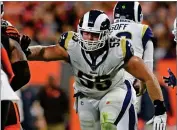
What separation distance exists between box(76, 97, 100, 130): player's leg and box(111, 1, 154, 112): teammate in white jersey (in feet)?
2.76

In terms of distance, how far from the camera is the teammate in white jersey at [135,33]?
643cm

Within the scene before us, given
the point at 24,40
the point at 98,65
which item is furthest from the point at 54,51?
the point at 98,65

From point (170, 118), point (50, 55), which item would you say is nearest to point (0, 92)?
point (50, 55)

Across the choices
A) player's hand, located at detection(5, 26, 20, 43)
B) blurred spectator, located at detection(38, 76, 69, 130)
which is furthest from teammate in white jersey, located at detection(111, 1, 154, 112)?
blurred spectator, located at detection(38, 76, 69, 130)

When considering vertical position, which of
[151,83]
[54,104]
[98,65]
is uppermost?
[98,65]

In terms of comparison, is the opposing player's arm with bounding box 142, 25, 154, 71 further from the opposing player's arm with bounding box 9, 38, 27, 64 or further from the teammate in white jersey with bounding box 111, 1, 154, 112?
the opposing player's arm with bounding box 9, 38, 27, 64

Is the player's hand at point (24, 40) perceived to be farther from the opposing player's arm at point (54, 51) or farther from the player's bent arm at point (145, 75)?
the player's bent arm at point (145, 75)

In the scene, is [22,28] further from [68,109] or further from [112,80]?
[112,80]

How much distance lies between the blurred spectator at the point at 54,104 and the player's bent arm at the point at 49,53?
3421mm

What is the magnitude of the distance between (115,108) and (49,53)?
0.65 meters

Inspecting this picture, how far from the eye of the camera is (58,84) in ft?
30.2

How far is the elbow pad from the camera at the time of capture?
480cm

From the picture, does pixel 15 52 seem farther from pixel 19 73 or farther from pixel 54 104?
pixel 54 104

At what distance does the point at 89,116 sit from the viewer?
5.57m
